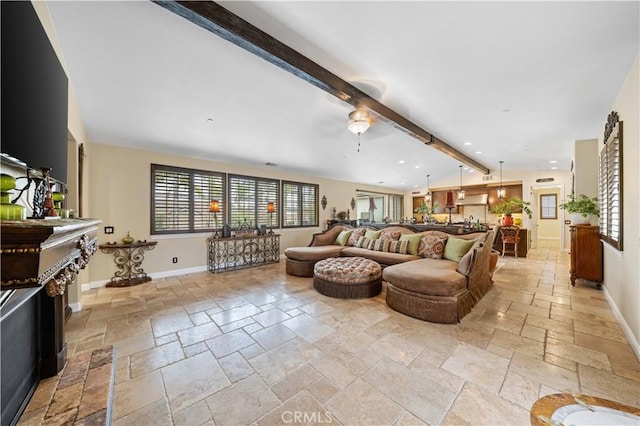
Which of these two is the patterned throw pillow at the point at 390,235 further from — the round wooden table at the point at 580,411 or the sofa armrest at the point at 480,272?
the round wooden table at the point at 580,411

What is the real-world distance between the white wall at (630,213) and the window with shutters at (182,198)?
20.4 feet

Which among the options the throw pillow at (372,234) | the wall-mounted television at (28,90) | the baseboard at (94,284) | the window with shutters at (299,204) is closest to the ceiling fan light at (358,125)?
the throw pillow at (372,234)

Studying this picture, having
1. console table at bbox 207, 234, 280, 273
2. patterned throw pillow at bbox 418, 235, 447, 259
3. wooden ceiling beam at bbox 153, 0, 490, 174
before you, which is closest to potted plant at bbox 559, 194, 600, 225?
patterned throw pillow at bbox 418, 235, 447, 259

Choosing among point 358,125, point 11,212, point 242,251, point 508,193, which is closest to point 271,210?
point 242,251

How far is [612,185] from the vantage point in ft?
9.80

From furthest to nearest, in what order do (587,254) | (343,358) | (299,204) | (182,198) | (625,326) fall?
(299,204) < (182,198) < (587,254) < (625,326) < (343,358)

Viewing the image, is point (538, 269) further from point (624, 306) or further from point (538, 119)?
point (538, 119)

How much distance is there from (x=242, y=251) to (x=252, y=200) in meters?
1.32

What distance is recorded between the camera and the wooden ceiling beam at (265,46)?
189 cm

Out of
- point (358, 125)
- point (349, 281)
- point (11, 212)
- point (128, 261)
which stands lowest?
point (349, 281)

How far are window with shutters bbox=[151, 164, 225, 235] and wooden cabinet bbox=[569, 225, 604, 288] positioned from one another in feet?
22.3

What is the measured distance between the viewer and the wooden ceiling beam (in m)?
1.89

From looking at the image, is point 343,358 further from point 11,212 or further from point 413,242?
point 413,242

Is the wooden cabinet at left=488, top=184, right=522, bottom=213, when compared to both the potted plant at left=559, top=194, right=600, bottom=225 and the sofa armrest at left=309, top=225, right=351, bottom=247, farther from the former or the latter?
the sofa armrest at left=309, top=225, right=351, bottom=247
